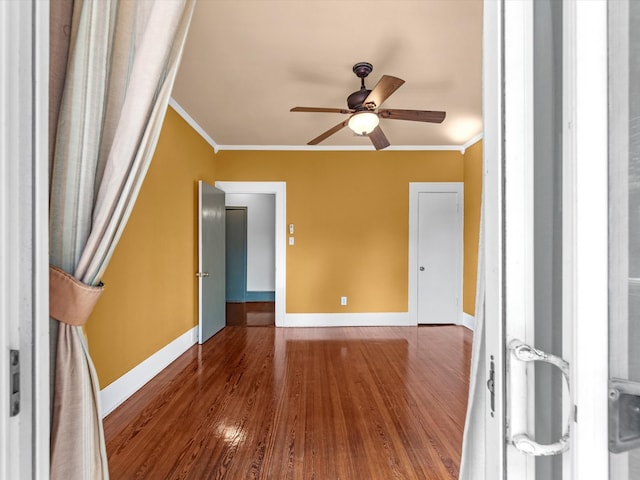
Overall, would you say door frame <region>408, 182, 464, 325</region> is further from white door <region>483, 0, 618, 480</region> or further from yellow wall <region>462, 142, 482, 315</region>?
white door <region>483, 0, 618, 480</region>

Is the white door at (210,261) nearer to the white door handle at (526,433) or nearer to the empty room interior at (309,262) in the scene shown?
the empty room interior at (309,262)

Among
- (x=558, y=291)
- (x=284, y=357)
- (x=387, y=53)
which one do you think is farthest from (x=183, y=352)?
(x=558, y=291)

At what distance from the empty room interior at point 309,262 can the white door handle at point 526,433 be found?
1.47 m

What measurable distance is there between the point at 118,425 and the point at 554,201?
2674mm

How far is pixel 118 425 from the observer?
2.16m

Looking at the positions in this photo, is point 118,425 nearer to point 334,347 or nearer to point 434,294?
point 334,347

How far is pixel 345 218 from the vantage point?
15.9ft

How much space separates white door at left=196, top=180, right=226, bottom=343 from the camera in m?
3.84

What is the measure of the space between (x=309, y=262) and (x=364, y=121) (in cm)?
264

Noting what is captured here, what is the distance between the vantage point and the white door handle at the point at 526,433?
52 centimetres

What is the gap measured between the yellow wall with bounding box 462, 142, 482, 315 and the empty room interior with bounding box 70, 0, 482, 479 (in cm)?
4

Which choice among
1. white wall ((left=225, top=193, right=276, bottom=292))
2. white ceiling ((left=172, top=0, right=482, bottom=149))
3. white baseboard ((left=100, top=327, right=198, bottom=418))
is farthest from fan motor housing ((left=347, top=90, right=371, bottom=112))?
white wall ((left=225, top=193, right=276, bottom=292))
